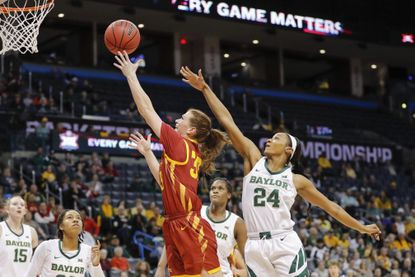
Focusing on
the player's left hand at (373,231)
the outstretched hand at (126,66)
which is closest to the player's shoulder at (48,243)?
the outstretched hand at (126,66)

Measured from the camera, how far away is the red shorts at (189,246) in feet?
21.1

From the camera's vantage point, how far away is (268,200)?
22.3 ft

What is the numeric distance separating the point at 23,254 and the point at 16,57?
47.1 ft

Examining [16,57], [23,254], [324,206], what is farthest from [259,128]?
[324,206]

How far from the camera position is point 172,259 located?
258 inches

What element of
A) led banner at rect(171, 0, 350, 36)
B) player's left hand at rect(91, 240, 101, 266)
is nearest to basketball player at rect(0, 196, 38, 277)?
player's left hand at rect(91, 240, 101, 266)

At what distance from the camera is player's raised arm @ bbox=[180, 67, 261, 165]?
6801 mm

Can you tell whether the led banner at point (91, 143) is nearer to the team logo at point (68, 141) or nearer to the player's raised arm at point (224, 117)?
the team logo at point (68, 141)

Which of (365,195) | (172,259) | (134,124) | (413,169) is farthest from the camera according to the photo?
(413,169)

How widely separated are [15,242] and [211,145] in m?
3.46

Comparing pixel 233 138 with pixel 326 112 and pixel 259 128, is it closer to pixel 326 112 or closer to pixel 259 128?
pixel 259 128

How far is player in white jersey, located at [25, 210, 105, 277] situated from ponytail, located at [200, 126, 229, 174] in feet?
5.11

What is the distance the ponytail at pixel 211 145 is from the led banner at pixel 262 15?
19.1 meters

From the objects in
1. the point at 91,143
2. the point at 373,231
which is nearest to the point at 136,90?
the point at 373,231
